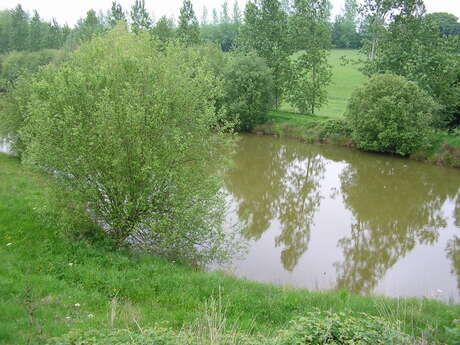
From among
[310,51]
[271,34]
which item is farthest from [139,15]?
[310,51]

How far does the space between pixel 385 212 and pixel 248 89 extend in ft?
83.9

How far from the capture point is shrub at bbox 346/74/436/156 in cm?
3353

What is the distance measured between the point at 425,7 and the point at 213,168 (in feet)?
126

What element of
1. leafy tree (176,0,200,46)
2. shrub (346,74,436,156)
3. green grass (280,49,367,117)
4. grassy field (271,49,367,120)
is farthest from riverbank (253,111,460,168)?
leafy tree (176,0,200,46)

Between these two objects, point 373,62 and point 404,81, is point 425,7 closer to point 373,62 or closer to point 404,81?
point 373,62

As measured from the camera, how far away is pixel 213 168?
1455 centimetres

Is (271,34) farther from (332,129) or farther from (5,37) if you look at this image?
(5,37)

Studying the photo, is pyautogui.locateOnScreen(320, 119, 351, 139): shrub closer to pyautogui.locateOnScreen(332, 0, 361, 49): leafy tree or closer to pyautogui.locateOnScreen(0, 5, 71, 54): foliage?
pyautogui.locateOnScreen(332, 0, 361, 49): leafy tree

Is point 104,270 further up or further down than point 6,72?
further down

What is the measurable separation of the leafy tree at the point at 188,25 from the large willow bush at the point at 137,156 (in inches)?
1999

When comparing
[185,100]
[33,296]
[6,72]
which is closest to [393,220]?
[185,100]

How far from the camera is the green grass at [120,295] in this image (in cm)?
804

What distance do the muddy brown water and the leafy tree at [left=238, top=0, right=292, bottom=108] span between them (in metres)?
19.2

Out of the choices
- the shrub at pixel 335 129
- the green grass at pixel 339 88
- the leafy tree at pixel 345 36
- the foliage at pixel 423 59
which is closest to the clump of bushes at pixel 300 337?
the foliage at pixel 423 59
